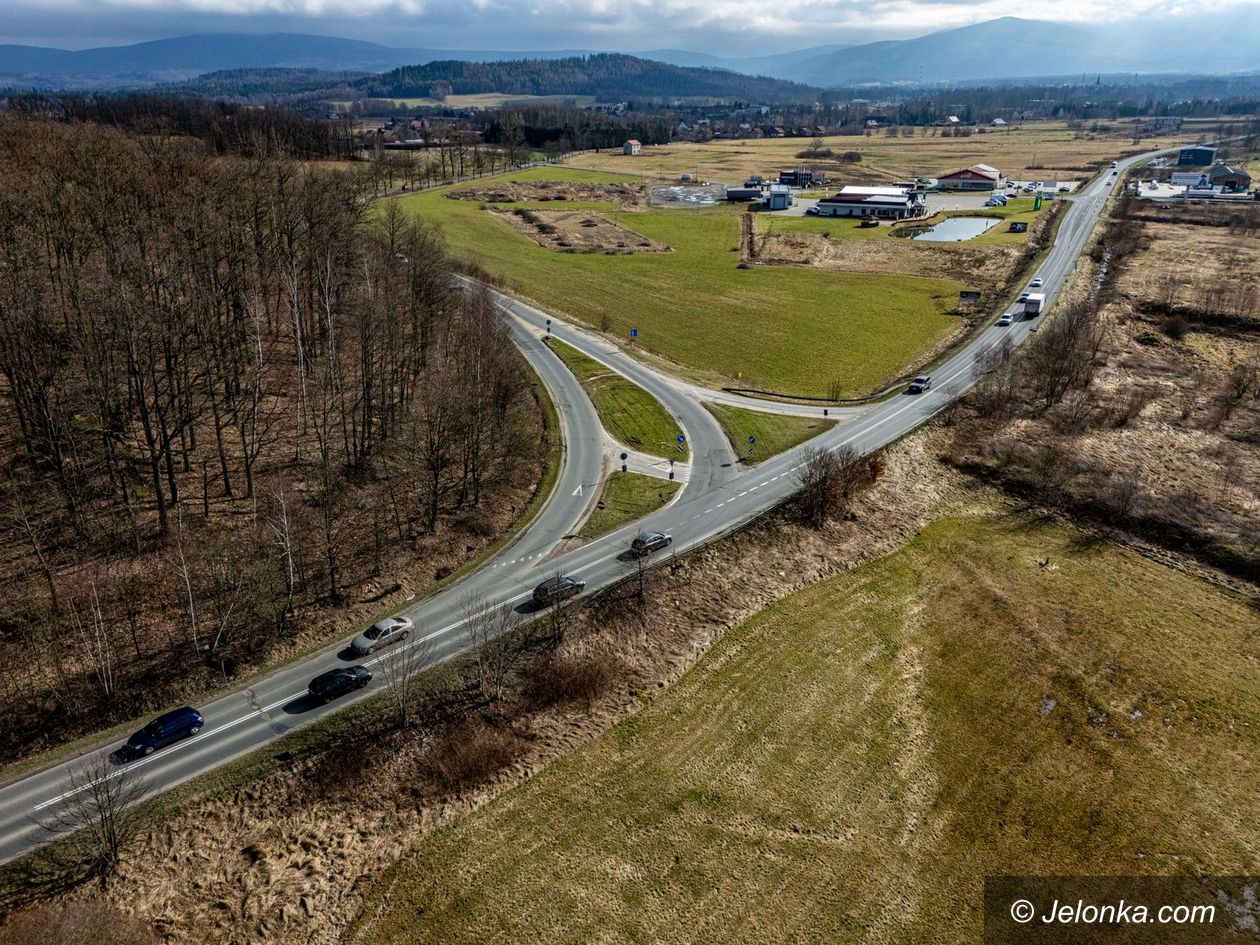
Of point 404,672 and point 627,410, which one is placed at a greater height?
point 627,410

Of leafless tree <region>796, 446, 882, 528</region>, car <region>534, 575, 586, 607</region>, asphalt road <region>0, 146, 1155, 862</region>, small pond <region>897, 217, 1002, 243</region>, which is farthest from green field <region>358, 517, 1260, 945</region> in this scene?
small pond <region>897, 217, 1002, 243</region>

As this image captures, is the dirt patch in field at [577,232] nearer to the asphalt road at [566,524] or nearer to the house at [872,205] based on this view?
the asphalt road at [566,524]

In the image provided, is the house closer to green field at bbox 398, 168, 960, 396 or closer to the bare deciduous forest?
green field at bbox 398, 168, 960, 396

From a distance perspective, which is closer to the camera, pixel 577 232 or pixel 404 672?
pixel 404 672

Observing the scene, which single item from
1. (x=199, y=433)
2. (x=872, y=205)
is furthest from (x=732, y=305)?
(x=872, y=205)

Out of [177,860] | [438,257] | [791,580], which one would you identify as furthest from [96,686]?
[438,257]

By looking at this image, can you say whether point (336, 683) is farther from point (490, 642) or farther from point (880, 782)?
point (880, 782)

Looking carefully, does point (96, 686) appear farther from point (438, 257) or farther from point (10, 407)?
point (438, 257)
